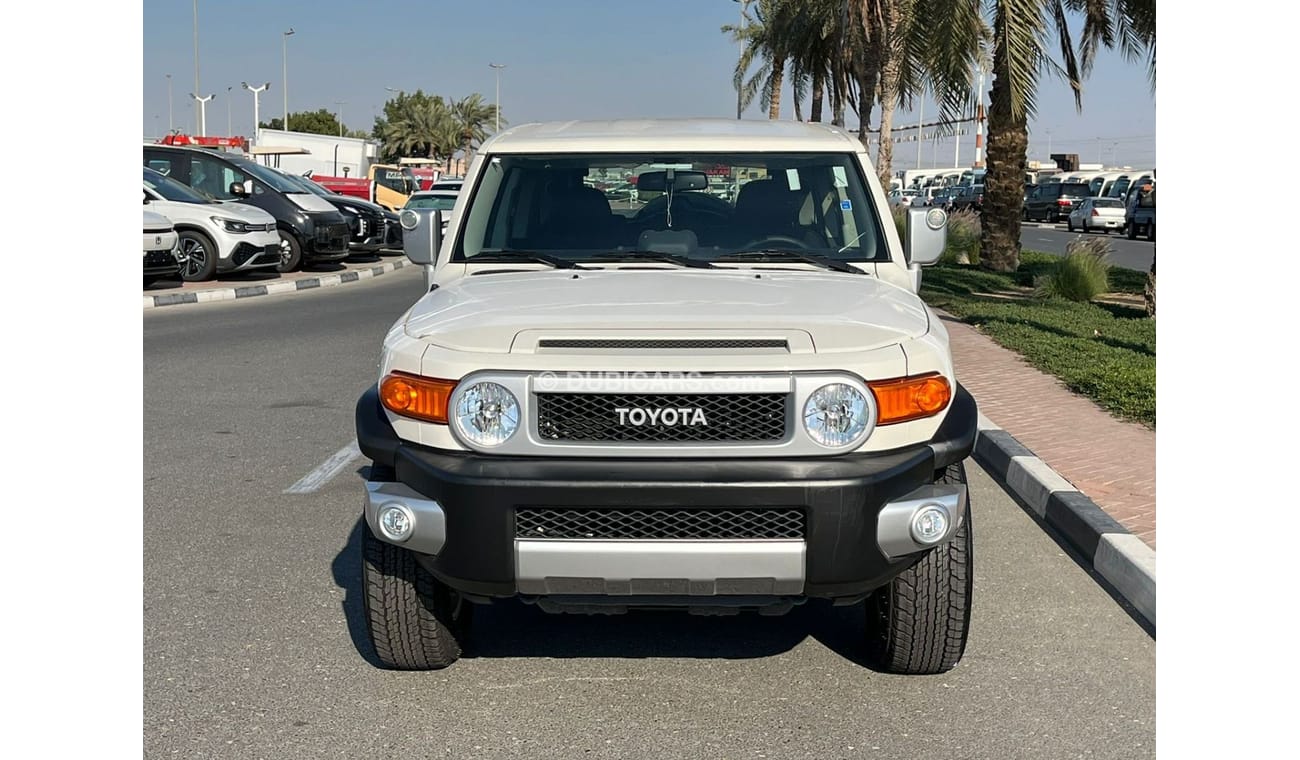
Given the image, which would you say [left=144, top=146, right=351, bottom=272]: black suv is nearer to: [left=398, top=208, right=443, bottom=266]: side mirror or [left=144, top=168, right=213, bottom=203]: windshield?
[left=144, top=168, right=213, bottom=203]: windshield

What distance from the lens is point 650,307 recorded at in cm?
424

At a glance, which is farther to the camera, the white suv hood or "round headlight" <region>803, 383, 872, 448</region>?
the white suv hood

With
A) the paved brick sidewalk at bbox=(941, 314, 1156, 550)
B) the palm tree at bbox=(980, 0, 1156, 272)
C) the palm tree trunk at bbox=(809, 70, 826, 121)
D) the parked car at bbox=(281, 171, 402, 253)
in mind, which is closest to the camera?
the paved brick sidewalk at bbox=(941, 314, 1156, 550)

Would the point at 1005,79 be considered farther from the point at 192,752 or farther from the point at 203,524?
the point at 192,752

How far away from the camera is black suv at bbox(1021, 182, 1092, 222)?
56.6 metres

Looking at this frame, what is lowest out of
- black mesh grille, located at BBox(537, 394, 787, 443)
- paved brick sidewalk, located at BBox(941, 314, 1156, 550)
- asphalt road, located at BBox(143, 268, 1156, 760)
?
asphalt road, located at BBox(143, 268, 1156, 760)

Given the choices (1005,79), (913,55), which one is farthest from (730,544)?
(913,55)

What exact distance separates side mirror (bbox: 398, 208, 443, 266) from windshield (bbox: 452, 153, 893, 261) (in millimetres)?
119

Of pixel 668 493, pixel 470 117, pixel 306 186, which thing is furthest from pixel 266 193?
pixel 470 117

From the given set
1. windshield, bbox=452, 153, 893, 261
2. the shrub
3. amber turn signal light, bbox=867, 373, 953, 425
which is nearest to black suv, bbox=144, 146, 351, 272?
the shrub

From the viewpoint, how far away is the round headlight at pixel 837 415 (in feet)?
12.7

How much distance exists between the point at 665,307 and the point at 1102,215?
45.6 meters

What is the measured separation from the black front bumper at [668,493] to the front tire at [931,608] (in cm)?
37

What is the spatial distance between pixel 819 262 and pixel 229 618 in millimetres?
2519
